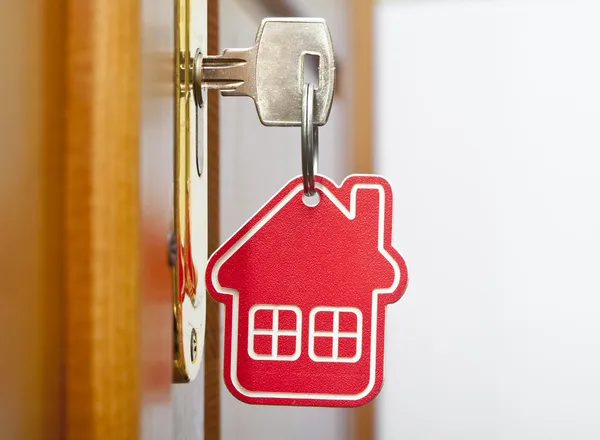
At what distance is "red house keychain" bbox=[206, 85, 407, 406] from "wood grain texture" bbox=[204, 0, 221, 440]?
0.58 ft

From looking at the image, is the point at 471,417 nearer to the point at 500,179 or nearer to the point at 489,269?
the point at 489,269

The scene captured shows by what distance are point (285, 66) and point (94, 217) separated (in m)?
0.12

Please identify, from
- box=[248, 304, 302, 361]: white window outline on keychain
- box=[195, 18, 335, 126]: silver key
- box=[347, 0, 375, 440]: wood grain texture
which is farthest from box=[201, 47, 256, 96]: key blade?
box=[347, 0, 375, 440]: wood grain texture

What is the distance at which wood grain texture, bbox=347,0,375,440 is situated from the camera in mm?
964

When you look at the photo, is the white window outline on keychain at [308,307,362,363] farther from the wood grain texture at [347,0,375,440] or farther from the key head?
the wood grain texture at [347,0,375,440]

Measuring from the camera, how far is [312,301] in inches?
13.7

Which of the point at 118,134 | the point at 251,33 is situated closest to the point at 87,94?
the point at 118,134

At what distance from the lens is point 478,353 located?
989 mm

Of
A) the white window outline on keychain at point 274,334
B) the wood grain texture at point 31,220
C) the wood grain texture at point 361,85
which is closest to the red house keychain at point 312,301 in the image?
the white window outline on keychain at point 274,334

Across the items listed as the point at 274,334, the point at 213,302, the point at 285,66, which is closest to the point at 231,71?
the point at 285,66

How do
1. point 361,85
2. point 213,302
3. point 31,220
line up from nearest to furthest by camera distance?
point 31,220 → point 213,302 → point 361,85

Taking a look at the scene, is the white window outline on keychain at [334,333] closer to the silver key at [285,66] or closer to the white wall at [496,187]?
the silver key at [285,66]

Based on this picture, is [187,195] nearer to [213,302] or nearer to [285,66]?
[285,66]

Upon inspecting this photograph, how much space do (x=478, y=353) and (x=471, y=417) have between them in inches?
3.7
